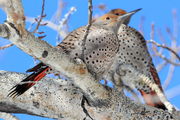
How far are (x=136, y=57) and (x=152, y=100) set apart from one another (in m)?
0.81

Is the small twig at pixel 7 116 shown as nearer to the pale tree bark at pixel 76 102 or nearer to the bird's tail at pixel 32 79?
the pale tree bark at pixel 76 102

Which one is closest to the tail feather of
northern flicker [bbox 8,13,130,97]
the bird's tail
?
northern flicker [bbox 8,13,130,97]

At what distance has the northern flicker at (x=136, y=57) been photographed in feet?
18.9

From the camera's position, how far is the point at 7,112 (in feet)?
12.9

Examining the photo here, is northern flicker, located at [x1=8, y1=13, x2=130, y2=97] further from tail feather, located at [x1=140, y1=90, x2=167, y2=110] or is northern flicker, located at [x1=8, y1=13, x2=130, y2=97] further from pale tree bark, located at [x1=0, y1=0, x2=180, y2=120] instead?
tail feather, located at [x1=140, y1=90, x2=167, y2=110]

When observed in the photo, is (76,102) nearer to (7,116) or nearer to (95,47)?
(95,47)

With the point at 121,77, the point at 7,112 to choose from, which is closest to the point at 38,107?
the point at 7,112

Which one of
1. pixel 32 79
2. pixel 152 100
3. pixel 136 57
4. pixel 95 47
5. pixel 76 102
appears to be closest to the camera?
pixel 32 79

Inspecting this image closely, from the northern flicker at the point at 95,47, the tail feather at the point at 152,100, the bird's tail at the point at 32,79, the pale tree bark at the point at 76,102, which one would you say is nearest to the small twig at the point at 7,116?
the pale tree bark at the point at 76,102

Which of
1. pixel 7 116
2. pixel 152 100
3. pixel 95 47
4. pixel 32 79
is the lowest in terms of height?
pixel 7 116

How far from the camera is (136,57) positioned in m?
5.92

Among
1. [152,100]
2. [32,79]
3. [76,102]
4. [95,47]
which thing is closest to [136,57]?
[152,100]

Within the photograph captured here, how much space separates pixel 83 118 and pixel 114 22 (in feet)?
4.87

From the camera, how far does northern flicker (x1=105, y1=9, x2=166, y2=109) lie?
5.77 metres
